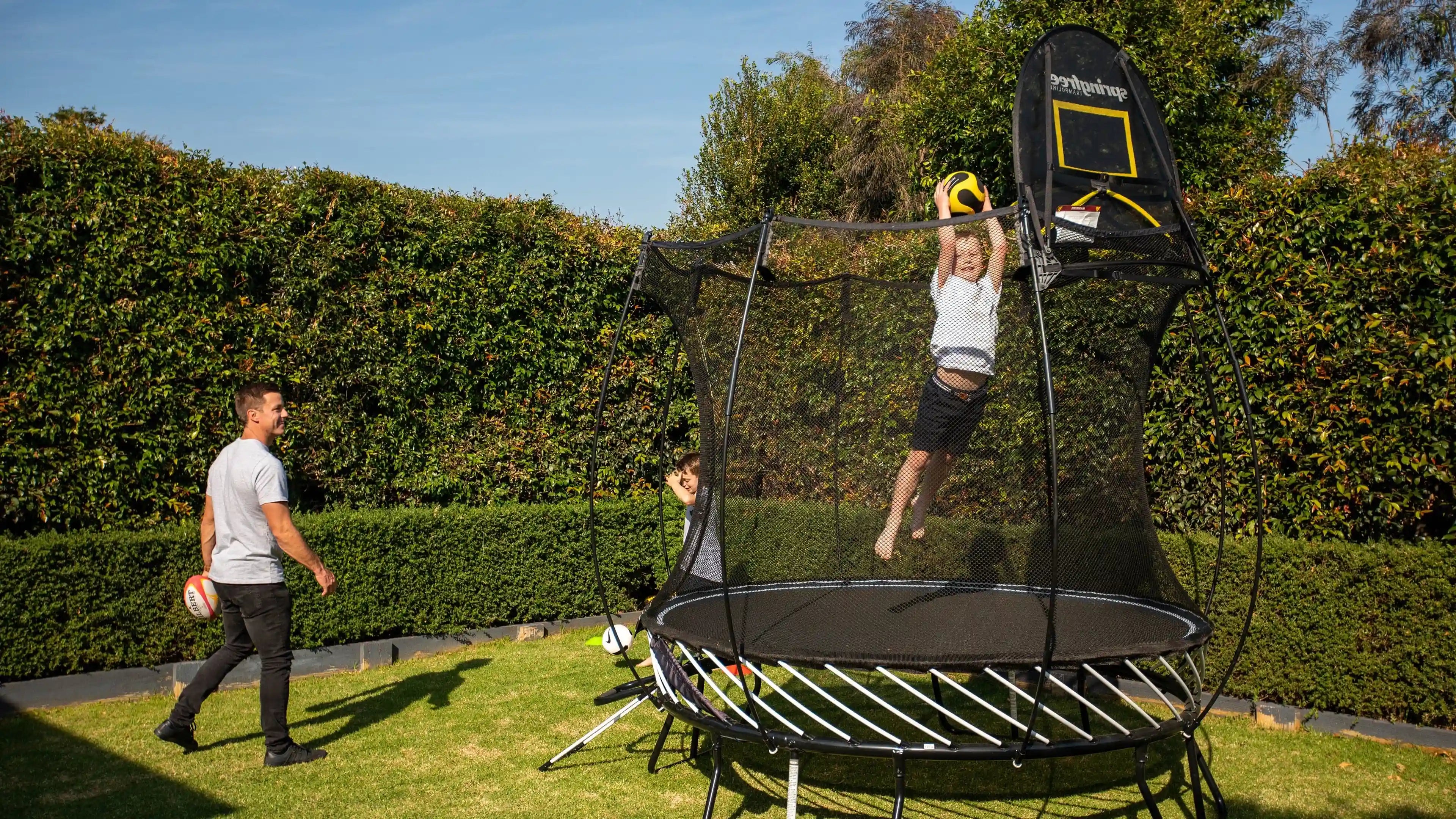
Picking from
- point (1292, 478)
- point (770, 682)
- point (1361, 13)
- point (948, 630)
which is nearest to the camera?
point (770, 682)

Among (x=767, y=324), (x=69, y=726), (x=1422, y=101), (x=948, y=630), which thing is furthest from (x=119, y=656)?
(x=1422, y=101)

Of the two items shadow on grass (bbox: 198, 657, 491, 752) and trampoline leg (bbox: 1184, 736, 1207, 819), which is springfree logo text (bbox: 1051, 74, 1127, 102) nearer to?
trampoline leg (bbox: 1184, 736, 1207, 819)

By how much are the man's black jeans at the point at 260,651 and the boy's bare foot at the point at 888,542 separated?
2.40 metres

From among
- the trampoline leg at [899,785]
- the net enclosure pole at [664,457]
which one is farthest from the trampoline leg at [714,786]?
the net enclosure pole at [664,457]

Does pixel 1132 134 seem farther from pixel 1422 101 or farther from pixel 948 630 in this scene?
pixel 1422 101

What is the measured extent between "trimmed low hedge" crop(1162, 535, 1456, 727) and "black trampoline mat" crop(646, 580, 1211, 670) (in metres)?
0.80

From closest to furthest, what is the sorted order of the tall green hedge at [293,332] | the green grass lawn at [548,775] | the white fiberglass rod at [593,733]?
1. the green grass lawn at [548,775]
2. the white fiberglass rod at [593,733]
3. the tall green hedge at [293,332]

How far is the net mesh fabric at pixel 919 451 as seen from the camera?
3.56m

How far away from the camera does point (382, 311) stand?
5844 mm

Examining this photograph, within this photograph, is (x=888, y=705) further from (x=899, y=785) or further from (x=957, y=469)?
(x=957, y=469)

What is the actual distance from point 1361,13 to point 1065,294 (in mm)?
20749

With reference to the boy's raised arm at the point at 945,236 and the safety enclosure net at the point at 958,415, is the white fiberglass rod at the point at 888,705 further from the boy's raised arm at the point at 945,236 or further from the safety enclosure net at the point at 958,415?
the boy's raised arm at the point at 945,236

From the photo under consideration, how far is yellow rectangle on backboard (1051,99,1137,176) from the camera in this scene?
10.4 ft

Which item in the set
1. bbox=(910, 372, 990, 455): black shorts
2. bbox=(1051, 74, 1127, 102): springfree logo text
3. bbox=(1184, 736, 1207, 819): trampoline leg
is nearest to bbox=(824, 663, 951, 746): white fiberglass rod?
bbox=(1184, 736, 1207, 819): trampoline leg
